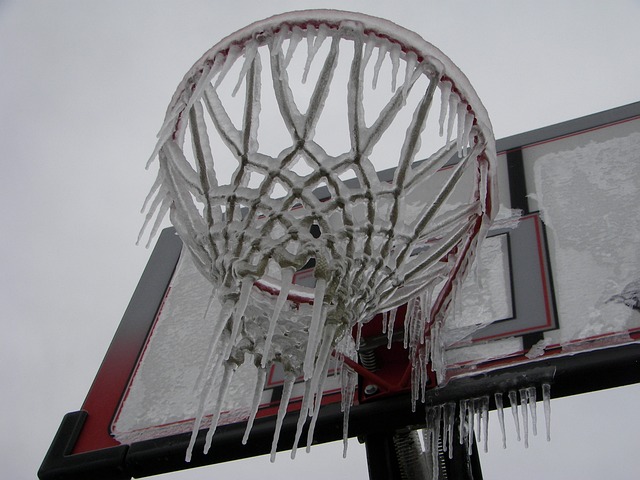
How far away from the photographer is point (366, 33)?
7.50 ft

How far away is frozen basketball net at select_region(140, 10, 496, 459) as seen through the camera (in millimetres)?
2299

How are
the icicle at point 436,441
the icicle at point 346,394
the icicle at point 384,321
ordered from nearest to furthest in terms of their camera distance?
the icicle at point 436,441, the icicle at point 346,394, the icicle at point 384,321

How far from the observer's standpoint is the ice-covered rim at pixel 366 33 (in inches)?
90.4

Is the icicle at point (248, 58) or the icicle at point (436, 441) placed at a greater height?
the icicle at point (248, 58)

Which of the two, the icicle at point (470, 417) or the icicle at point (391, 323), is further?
the icicle at point (391, 323)

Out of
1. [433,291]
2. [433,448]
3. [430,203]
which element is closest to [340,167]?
[430,203]

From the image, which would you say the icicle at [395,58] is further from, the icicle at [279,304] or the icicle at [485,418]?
the icicle at [485,418]

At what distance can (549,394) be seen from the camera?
8.63 ft

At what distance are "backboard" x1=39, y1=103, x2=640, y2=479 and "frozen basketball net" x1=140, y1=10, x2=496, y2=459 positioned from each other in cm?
23

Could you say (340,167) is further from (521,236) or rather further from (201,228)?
(521,236)

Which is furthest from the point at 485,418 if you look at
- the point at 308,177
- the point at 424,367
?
the point at 308,177

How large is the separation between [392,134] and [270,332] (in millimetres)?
850

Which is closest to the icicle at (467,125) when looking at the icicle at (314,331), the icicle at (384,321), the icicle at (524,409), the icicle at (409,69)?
the icicle at (409,69)

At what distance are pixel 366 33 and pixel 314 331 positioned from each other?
0.85 metres
